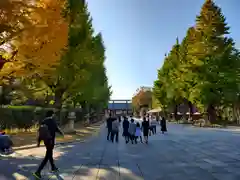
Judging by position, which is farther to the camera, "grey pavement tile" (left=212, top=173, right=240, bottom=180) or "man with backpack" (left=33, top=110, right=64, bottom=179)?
"man with backpack" (left=33, top=110, right=64, bottom=179)

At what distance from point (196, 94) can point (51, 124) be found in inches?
1284

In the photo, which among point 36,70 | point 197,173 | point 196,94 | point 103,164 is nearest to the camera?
point 197,173

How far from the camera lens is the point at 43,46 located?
15.7 metres

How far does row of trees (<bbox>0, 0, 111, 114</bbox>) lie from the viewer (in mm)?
13039

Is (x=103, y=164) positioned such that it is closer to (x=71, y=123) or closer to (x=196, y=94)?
(x=71, y=123)

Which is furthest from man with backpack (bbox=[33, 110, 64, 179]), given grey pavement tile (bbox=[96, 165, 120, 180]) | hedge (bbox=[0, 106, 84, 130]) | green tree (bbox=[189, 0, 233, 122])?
green tree (bbox=[189, 0, 233, 122])

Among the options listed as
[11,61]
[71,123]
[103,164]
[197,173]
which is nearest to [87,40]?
[71,123]

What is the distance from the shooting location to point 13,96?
25.2m

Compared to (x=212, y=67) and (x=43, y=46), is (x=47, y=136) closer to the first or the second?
(x=43, y=46)

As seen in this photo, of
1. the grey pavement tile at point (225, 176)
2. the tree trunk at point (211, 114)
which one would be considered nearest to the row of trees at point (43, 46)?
the grey pavement tile at point (225, 176)

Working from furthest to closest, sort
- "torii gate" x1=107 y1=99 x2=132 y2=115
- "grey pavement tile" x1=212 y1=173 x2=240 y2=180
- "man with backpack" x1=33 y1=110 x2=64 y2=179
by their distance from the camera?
"torii gate" x1=107 y1=99 x2=132 y2=115 < "man with backpack" x1=33 y1=110 x2=64 y2=179 < "grey pavement tile" x1=212 y1=173 x2=240 y2=180

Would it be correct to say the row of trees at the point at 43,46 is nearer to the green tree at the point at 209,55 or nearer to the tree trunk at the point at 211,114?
the green tree at the point at 209,55

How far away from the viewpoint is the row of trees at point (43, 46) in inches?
513

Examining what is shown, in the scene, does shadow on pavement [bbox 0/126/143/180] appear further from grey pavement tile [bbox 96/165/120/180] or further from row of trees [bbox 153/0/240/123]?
row of trees [bbox 153/0/240/123]
